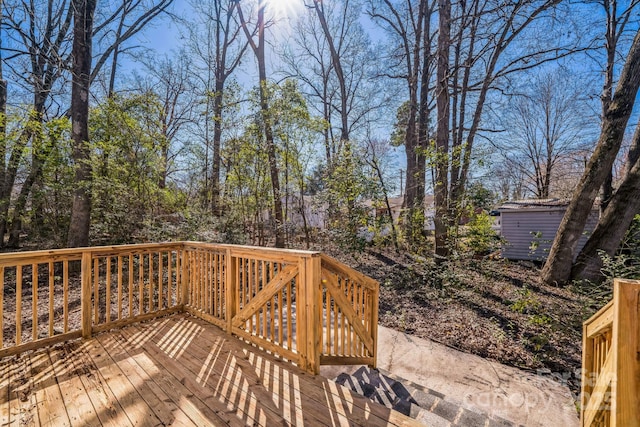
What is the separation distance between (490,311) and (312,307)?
13.0 feet

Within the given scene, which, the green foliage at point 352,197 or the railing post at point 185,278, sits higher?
the green foliage at point 352,197

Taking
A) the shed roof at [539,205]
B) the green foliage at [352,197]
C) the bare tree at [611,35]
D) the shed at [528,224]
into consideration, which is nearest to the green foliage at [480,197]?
the green foliage at [352,197]

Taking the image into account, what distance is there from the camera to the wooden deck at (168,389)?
69.7 inches

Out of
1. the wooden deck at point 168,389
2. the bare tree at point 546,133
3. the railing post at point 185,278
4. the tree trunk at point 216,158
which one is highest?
the bare tree at point 546,133

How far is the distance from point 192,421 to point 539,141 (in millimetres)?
20322

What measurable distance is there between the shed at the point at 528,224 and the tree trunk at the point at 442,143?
13.2 ft

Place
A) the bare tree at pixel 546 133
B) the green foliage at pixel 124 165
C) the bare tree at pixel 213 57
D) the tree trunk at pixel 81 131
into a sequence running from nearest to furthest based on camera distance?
the tree trunk at pixel 81 131 → the green foliage at pixel 124 165 → the bare tree at pixel 213 57 → the bare tree at pixel 546 133

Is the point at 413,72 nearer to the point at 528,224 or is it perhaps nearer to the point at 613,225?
the point at 528,224

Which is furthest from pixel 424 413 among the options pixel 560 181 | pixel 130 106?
pixel 560 181

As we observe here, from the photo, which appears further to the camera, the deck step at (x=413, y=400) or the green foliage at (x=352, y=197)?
the green foliage at (x=352, y=197)

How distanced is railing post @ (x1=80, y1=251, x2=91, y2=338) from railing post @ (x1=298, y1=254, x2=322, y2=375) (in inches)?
89.9

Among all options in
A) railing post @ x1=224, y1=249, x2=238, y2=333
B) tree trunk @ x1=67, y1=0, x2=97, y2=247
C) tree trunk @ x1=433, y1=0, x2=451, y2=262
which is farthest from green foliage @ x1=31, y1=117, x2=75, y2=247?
tree trunk @ x1=433, y1=0, x2=451, y2=262

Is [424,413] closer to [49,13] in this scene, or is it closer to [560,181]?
[49,13]

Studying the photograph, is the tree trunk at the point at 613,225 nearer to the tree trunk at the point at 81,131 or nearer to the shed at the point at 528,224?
the shed at the point at 528,224
